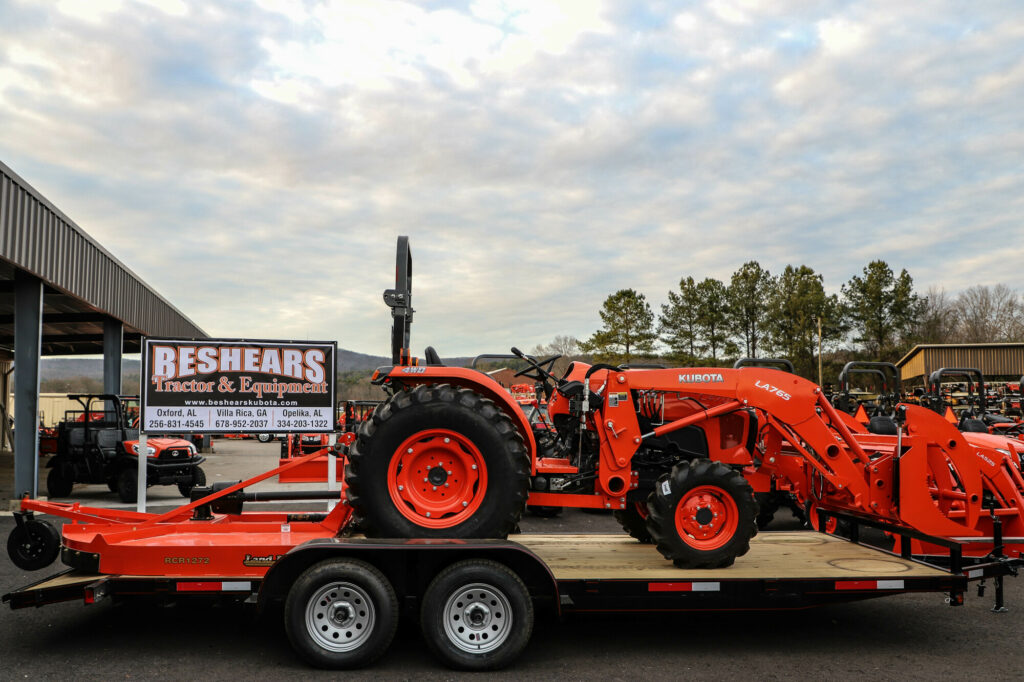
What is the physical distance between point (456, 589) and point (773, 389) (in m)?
2.79

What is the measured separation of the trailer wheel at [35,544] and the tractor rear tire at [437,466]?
2249mm

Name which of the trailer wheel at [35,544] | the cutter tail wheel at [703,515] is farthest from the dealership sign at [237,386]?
the cutter tail wheel at [703,515]

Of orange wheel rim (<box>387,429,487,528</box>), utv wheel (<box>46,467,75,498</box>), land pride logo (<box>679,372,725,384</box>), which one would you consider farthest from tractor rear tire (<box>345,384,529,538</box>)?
utv wheel (<box>46,467,75,498</box>)

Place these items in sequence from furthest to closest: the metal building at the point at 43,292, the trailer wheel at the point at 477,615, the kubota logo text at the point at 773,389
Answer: the metal building at the point at 43,292 < the kubota logo text at the point at 773,389 < the trailer wheel at the point at 477,615

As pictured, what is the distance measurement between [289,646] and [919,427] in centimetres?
504

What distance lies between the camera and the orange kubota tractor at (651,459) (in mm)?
5172

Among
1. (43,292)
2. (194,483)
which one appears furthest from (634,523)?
(43,292)

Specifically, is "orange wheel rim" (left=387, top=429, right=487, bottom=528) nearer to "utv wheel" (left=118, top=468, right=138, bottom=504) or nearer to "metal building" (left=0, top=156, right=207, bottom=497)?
"metal building" (left=0, top=156, right=207, bottom=497)

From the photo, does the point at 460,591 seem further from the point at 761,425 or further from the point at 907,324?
the point at 907,324

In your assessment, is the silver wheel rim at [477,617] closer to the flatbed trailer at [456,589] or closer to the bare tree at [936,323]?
the flatbed trailer at [456,589]

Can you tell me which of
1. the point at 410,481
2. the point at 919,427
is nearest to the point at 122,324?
the point at 410,481

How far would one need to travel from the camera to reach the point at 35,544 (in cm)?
548

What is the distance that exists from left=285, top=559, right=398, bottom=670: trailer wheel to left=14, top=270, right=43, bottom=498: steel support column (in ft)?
34.3

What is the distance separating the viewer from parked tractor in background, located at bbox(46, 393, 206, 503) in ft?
46.3
